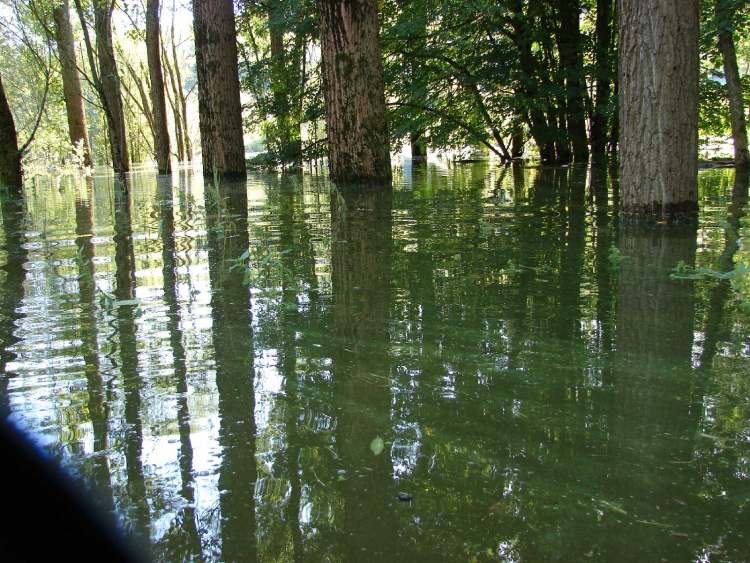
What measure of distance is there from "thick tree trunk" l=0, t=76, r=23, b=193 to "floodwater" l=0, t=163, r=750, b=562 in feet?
26.4

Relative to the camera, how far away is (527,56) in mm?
12758

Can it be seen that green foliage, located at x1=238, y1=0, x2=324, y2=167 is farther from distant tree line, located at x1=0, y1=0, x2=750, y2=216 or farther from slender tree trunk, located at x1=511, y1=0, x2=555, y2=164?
slender tree trunk, located at x1=511, y1=0, x2=555, y2=164

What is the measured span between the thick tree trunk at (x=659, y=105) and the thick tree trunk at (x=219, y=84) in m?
7.67

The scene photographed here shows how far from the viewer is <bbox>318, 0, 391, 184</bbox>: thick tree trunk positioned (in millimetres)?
8500

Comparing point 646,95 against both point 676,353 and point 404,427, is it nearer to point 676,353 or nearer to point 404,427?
point 676,353

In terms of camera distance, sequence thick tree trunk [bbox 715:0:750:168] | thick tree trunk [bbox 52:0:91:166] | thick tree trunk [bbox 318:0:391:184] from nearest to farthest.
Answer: thick tree trunk [bbox 318:0:391:184], thick tree trunk [bbox 715:0:750:168], thick tree trunk [bbox 52:0:91:166]

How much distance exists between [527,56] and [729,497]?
1250 centimetres

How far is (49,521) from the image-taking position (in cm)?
135

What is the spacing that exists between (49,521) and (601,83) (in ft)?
43.9

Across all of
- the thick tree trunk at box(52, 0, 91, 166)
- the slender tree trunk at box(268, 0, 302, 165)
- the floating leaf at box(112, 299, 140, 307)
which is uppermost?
the thick tree trunk at box(52, 0, 91, 166)

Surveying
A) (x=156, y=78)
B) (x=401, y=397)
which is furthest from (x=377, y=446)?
(x=156, y=78)

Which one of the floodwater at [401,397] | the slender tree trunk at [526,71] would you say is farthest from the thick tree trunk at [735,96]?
the floodwater at [401,397]

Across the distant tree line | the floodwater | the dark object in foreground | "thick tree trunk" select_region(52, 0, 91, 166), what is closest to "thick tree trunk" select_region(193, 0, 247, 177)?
the distant tree line

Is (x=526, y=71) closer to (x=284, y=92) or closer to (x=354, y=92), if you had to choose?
(x=284, y=92)
